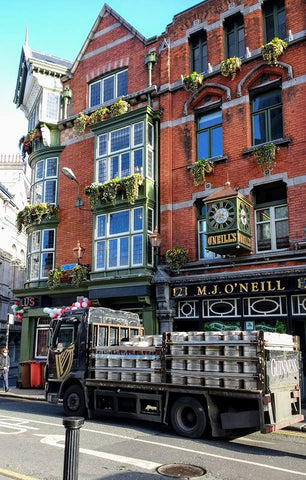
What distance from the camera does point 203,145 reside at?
1775 centimetres

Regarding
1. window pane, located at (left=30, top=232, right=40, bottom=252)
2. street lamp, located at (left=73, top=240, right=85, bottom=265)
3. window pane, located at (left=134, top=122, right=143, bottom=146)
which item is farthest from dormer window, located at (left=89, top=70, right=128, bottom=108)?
street lamp, located at (left=73, top=240, right=85, bottom=265)

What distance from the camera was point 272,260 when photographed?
14453mm

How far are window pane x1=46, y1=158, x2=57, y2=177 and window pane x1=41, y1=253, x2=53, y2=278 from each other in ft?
13.3

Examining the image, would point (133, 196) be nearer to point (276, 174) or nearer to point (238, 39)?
point (276, 174)

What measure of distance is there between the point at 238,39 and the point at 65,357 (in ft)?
44.8

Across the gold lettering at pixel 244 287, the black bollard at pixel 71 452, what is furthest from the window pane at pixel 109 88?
the black bollard at pixel 71 452

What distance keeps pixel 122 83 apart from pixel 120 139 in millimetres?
3496

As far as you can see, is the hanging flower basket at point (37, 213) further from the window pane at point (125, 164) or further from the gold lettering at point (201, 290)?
the gold lettering at point (201, 290)

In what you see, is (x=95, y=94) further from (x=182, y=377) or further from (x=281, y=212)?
(x=182, y=377)

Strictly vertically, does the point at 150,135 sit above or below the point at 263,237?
above

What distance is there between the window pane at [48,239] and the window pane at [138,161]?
5.86 metres

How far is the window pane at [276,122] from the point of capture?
1580 centimetres

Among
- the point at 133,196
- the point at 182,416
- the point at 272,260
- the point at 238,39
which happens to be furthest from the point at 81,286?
the point at 238,39

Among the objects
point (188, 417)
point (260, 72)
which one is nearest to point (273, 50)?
point (260, 72)
